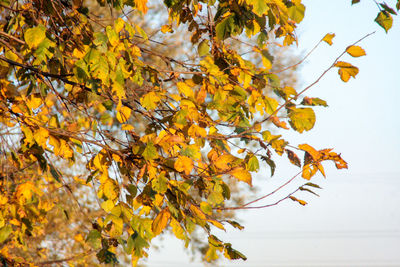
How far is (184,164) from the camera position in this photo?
219 cm

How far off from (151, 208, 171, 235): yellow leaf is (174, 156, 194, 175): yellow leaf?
0.22m

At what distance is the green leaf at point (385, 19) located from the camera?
2510mm

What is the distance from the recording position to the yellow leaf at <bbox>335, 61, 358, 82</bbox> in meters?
2.38

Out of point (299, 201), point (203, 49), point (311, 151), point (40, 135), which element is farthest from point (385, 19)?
point (40, 135)

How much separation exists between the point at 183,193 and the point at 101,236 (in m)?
0.52

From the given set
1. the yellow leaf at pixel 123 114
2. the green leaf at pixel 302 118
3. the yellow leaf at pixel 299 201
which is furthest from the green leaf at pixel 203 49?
the yellow leaf at pixel 299 201

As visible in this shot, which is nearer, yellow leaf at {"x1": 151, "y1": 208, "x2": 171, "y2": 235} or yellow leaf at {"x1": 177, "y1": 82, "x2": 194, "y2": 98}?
yellow leaf at {"x1": 151, "y1": 208, "x2": 171, "y2": 235}

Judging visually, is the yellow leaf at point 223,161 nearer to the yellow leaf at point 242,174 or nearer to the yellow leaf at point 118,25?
the yellow leaf at point 242,174

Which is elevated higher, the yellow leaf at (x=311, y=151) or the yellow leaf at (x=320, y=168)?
the yellow leaf at (x=311, y=151)

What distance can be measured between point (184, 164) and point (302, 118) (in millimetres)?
654

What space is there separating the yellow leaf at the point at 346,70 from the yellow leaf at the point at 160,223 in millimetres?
1151

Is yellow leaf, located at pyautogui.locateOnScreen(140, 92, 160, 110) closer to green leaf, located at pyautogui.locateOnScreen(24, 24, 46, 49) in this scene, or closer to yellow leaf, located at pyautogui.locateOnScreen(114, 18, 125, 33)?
yellow leaf, located at pyautogui.locateOnScreen(114, 18, 125, 33)

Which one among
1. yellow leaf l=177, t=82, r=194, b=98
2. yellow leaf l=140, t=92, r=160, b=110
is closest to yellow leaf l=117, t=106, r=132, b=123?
yellow leaf l=140, t=92, r=160, b=110

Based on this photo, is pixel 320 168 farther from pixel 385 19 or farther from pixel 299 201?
pixel 385 19
